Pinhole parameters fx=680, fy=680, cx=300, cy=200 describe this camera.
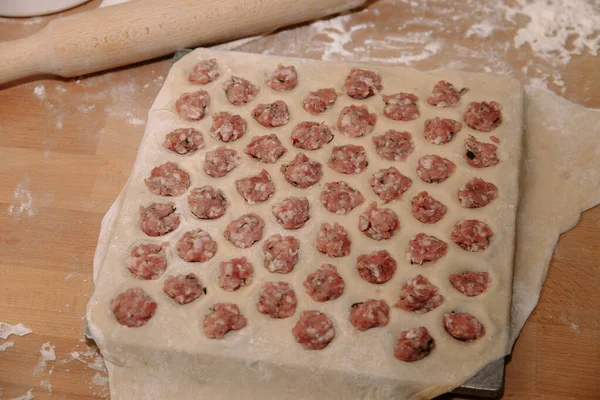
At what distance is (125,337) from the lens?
170 cm

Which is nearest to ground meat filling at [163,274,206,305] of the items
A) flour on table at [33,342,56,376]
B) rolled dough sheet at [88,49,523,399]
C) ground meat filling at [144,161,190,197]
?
rolled dough sheet at [88,49,523,399]

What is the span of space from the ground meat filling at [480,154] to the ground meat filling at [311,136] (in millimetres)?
395

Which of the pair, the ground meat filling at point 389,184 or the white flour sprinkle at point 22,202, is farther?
the white flour sprinkle at point 22,202

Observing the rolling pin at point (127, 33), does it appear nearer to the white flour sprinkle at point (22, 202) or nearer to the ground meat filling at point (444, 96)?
the white flour sprinkle at point (22, 202)

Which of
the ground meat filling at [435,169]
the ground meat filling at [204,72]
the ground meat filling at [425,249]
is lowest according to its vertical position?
the ground meat filling at [425,249]

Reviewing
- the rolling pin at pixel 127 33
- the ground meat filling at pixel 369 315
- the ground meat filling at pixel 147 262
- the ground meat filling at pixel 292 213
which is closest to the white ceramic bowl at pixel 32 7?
the rolling pin at pixel 127 33

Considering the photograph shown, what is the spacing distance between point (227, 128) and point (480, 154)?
0.73 metres

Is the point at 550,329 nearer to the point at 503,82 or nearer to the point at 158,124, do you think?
the point at 503,82

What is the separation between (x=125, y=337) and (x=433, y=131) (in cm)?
102

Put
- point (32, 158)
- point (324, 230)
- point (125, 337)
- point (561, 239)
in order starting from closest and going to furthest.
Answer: point (125, 337) → point (324, 230) → point (561, 239) → point (32, 158)

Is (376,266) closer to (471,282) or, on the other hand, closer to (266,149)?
(471,282)

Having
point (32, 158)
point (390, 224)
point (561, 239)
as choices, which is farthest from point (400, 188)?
point (32, 158)

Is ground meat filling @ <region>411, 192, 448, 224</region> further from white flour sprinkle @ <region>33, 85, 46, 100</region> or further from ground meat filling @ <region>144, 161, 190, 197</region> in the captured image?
white flour sprinkle @ <region>33, 85, 46, 100</region>

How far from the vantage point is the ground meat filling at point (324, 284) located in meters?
1.73
